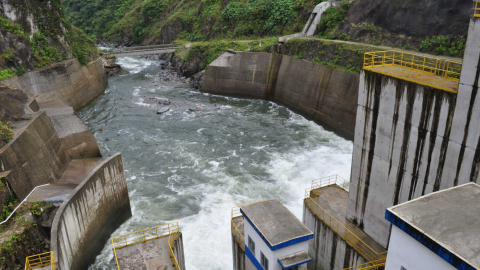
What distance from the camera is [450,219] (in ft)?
26.6

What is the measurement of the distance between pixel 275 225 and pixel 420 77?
642 cm

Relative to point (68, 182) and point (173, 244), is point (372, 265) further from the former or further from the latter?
point (68, 182)

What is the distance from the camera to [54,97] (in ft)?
108

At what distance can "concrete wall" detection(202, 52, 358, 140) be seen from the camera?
96.6 ft

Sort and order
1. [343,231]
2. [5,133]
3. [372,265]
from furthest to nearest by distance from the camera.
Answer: [5,133]
[343,231]
[372,265]

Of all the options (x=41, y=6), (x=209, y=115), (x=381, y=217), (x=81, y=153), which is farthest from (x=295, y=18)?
(x=381, y=217)

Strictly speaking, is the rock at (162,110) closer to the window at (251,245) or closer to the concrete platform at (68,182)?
the concrete platform at (68,182)

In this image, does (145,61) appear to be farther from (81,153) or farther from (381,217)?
(381,217)

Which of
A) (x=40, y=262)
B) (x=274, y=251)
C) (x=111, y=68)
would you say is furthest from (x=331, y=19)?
(x=40, y=262)

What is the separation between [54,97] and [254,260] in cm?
2771

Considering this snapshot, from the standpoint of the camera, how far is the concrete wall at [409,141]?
10023mm

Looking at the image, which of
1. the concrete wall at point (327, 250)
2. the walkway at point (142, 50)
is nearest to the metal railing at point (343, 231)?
the concrete wall at point (327, 250)

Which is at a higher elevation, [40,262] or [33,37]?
[33,37]

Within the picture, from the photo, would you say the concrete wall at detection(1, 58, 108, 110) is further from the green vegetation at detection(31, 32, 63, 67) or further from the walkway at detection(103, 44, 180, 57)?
the walkway at detection(103, 44, 180, 57)
